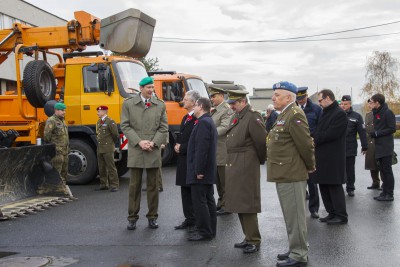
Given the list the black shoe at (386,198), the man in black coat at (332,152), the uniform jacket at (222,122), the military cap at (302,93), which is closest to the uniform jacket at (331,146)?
the man in black coat at (332,152)

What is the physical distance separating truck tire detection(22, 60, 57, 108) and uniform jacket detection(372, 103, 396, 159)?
6381 millimetres

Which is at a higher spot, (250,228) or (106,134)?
(106,134)

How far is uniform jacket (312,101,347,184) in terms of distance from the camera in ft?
23.1

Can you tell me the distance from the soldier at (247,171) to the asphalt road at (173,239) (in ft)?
1.15

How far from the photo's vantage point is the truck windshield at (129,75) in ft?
36.6

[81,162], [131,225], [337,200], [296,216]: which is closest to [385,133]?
[337,200]

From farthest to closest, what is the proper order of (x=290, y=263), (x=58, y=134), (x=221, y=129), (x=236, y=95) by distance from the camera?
1. (x=58, y=134)
2. (x=221, y=129)
3. (x=236, y=95)
4. (x=290, y=263)

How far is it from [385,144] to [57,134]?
613 cm

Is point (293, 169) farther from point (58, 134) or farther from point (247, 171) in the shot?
point (58, 134)

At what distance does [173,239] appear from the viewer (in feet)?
21.0

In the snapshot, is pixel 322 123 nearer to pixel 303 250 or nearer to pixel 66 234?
pixel 303 250

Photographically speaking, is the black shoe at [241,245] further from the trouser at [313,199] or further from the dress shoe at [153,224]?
the trouser at [313,199]

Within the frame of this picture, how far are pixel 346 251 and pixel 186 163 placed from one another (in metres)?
2.33

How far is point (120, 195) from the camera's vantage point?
10.0 m
